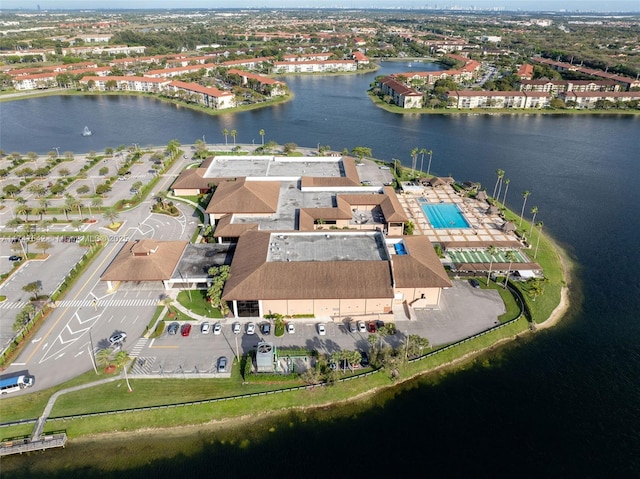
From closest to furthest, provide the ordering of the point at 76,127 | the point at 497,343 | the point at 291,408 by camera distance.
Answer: the point at 291,408 < the point at 497,343 < the point at 76,127

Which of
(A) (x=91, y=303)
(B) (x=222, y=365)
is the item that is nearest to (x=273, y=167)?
(A) (x=91, y=303)

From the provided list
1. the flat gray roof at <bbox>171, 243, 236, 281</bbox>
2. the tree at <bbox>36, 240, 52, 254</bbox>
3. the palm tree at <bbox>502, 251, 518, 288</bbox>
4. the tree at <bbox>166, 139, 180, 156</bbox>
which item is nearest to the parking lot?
the palm tree at <bbox>502, 251, 518, 288</bbox>

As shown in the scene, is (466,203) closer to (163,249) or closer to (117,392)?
(163,249)

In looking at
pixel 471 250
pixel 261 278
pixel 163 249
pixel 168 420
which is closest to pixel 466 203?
pixel 471 250

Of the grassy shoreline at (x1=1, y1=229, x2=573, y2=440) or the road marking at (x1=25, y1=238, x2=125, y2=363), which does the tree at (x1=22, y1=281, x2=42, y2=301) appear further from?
the grassy shoreline at (x1=1, y1=229, x2=573, y2=440)

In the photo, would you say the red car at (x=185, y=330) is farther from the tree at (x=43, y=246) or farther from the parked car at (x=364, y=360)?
the tree at (x=43, y=246)
